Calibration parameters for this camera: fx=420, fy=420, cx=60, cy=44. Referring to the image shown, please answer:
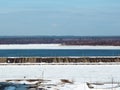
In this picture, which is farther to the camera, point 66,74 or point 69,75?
Result: point 66,74

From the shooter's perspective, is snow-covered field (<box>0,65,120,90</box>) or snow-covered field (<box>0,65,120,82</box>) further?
snow-covered field (<box>0,65,120,82</box>)

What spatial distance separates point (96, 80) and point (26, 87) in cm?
394

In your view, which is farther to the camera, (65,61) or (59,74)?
(65,61)

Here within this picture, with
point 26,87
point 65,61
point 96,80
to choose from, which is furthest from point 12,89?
point 65,61

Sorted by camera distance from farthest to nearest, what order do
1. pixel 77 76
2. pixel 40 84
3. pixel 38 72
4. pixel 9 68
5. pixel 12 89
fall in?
pixel 9 68 < pixel 38 72 < pixel 77 76 < pixel 40 84 < pixel 12 89

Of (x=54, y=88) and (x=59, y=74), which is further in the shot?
(x=59, y=74)

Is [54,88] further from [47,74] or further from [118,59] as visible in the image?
[118,59]

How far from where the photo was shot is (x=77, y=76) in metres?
22.7

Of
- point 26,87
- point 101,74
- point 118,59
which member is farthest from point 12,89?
point 118,59

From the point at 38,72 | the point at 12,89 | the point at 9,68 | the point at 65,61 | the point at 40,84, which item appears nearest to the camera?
the point at 12,89

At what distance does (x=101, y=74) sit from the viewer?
76.8 feet

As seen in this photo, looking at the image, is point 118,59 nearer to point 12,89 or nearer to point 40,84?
point 40,84

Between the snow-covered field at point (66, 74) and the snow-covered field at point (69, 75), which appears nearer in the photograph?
the snow-covered field at point (69, 75)

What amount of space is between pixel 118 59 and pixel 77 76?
12143 mm
